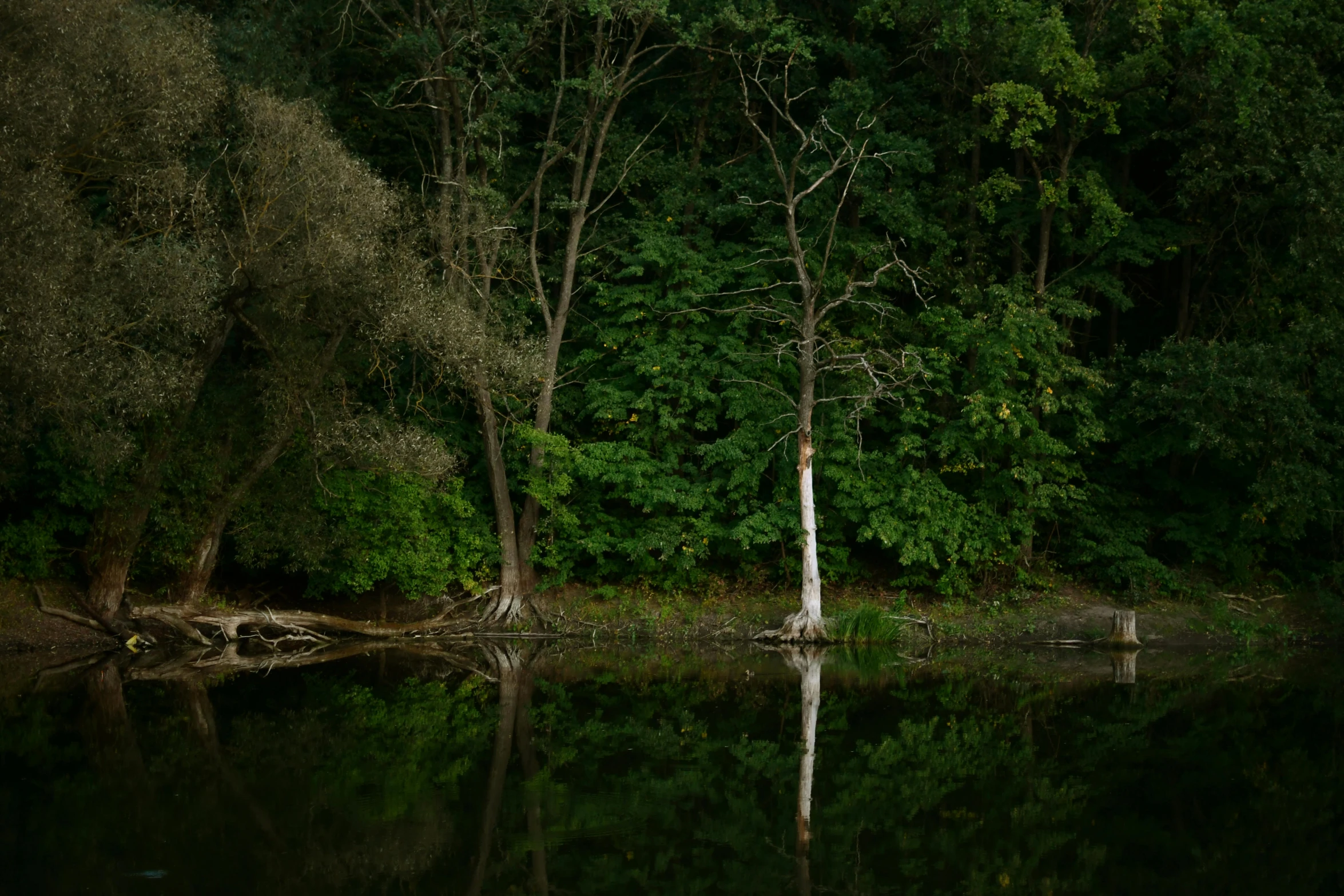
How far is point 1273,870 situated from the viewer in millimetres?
9008

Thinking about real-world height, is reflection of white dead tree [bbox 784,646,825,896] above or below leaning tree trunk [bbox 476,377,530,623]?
below

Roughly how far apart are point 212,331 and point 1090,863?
16617 millimetres

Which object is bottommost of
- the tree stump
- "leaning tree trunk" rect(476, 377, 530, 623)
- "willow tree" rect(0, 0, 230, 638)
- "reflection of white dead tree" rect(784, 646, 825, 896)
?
"reflection of white dead tree" rect(784, 646, 825, 896)

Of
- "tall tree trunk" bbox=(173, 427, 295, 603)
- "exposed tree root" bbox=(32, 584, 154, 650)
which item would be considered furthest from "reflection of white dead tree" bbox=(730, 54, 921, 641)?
"exposed tree root" bbox=(32, 584, 154, 650)

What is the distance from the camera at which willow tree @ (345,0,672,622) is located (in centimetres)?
2277

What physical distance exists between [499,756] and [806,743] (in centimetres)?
343

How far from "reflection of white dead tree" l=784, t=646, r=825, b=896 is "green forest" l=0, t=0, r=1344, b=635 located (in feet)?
4.40

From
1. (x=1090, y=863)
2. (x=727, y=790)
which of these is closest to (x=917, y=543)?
(x=727, y=790)

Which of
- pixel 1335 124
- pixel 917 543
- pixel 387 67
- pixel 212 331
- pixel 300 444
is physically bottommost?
pixel 917 543

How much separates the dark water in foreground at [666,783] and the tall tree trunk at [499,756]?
5cm

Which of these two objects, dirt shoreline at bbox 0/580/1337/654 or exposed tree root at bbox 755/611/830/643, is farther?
dirt shoreline at bbox 0/580/1337/654

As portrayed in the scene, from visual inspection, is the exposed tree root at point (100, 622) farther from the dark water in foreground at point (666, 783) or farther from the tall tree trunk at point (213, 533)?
the dark water in foreground at point (666, 783)

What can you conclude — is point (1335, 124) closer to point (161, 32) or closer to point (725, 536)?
point (725, 536)

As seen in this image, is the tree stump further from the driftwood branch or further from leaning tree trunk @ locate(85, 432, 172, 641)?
the driftwood branch
